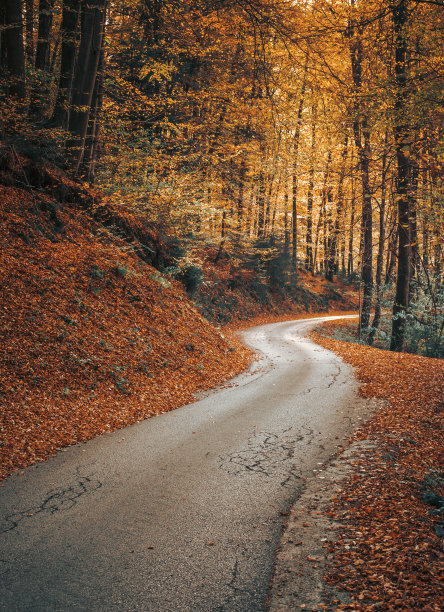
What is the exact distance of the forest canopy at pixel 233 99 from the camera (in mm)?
4836

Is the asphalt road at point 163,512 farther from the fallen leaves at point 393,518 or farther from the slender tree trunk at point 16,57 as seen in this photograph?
the slender tree trunk at point 16,57

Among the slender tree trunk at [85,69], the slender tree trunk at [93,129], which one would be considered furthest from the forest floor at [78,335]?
the slender tree trunk at [85,69]

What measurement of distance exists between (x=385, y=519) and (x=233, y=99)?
11.0 m

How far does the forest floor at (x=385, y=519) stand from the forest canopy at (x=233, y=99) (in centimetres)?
451

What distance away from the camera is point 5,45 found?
10539 mm

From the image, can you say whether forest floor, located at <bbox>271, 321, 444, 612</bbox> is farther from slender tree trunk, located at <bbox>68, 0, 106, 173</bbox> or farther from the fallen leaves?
slender tree trunk, located at <bbox>68, 0, 106, 173</bbox>

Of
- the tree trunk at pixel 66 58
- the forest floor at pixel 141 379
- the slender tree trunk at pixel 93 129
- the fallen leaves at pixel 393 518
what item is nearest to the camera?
the fallen leaves at pixel 393 518

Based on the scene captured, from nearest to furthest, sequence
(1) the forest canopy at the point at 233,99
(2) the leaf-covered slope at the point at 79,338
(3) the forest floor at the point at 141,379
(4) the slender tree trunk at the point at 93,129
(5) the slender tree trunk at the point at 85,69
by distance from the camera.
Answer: (3) the forest floor at the point at 141,379 → (1) the forest canopy at the point at 233,99 → (2) the leaf-covered slope at the point at 79,338 → (5) the slender tree trunk at the point at 85,69 → (4) the slender tree trunk at the point at 93,129

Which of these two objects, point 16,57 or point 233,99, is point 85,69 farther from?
point 233,99

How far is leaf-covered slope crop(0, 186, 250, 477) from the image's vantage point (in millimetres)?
6512

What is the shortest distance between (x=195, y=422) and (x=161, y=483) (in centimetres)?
252

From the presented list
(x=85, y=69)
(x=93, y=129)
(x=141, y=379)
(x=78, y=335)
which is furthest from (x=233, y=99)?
(x=141, y=379)

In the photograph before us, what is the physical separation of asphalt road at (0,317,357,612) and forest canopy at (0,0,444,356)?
15.3 feet

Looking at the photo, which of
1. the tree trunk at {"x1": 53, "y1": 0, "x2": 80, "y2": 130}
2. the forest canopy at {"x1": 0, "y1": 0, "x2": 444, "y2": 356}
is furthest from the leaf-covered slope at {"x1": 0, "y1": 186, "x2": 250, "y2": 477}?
the tree trunk at {"x1": 53, "y1": 0, "x2": 80, "y2": 130}
